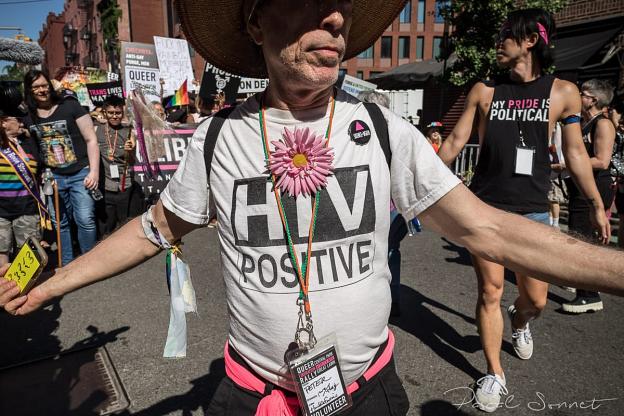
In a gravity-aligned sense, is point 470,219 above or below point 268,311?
above

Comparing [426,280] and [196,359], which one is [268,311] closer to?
[196,359]

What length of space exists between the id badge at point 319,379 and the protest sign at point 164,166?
581 cm

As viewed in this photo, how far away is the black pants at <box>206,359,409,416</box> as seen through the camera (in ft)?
4.83

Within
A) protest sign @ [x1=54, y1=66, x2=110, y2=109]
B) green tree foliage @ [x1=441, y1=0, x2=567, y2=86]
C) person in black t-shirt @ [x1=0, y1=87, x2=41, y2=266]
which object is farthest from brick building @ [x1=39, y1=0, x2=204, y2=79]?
person in black t-shirt @ [x1=0, y1=87, x2=41, y2=266]

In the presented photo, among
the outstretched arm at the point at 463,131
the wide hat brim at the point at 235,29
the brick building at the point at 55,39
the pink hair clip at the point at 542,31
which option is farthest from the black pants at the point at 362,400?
the brick building at the point at 55,39

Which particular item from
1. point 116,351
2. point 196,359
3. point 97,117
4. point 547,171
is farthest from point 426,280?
point 97,117

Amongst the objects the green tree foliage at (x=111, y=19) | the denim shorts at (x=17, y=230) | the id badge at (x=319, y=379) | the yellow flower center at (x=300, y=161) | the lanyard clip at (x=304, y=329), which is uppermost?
the green tree foliage at (x=111, y=19)

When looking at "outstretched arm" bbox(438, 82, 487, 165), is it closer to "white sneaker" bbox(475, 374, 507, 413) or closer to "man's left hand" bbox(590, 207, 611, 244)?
"man's left hand" bbox(590, 207, 611, 244)

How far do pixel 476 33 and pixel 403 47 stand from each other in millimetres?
39568

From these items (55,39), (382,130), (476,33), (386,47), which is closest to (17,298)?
(382,130)

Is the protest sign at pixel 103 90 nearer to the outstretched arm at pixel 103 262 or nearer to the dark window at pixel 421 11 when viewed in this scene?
the outstretched arm at pixel 103 262

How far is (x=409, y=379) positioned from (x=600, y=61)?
11934mm

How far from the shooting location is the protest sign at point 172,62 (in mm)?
9625

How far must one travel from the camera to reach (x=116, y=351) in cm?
349
